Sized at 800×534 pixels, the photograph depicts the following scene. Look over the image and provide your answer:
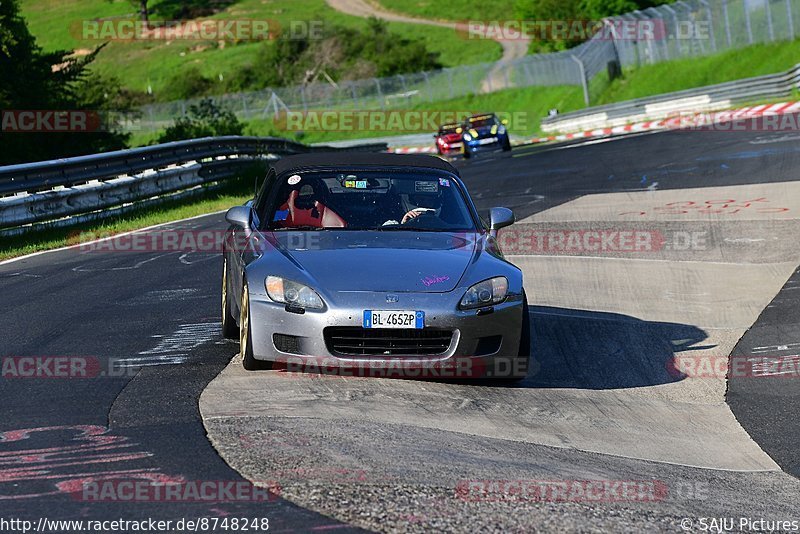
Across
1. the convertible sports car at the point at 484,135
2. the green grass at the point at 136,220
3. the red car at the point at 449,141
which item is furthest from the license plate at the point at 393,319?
the red car at the point at 449,141

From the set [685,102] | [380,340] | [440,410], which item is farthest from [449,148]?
[440,410]

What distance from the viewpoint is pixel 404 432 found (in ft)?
20.3

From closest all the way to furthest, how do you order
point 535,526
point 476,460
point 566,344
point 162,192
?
point 535,526
point 476,460
point 566,344
point 162,192

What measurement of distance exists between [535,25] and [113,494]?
82410 millimetres

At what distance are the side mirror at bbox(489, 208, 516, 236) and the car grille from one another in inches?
56.5

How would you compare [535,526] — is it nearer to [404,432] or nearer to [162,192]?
[404,432]

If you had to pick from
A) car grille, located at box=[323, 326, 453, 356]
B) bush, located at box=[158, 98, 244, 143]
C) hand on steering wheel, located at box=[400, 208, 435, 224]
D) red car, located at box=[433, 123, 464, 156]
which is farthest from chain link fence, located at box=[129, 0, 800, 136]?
car grille, located at box=[323, 326, 453, 356]

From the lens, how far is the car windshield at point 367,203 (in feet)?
28.2

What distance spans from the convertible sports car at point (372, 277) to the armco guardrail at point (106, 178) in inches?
363

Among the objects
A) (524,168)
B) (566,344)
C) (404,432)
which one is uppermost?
(404,432)

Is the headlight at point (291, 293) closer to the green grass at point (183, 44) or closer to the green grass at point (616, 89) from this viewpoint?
the green grass at point (616, 89)

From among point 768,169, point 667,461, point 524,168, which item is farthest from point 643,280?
point 524,168

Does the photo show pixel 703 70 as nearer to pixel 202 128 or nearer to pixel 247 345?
pixel 202 128

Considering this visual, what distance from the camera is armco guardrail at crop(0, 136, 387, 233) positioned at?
56.4ft
